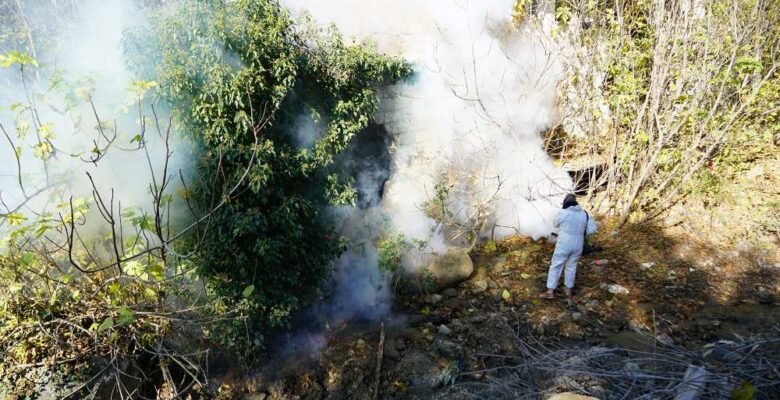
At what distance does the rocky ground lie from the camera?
3898mm

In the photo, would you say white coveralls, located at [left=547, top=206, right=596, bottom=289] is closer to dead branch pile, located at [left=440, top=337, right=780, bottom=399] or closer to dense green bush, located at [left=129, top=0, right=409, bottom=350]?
dead branch pile, located at [left=440, top=337, right=780, bottom=399]

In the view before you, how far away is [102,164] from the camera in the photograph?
4.22 meters

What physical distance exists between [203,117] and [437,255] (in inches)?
147

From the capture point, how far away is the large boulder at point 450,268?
584 cm

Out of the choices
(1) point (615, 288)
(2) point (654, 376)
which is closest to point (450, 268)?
(1) point (615, 288)

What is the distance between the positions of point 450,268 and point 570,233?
1773 mm

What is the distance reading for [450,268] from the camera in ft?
19.4

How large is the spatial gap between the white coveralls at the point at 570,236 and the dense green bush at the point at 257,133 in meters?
2.81

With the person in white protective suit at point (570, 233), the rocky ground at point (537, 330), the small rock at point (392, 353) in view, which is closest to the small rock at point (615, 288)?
the rocky ground at point (537, 330)

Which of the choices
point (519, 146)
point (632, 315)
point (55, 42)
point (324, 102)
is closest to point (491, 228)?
point (519, 146)

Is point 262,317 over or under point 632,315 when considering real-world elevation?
over

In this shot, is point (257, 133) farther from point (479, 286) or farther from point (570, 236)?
point (570, 236)

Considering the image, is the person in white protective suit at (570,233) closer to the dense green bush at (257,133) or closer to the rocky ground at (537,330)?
the rocky ground at (537,330)

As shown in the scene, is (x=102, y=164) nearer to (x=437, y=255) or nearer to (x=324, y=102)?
(x=324, y=102)
